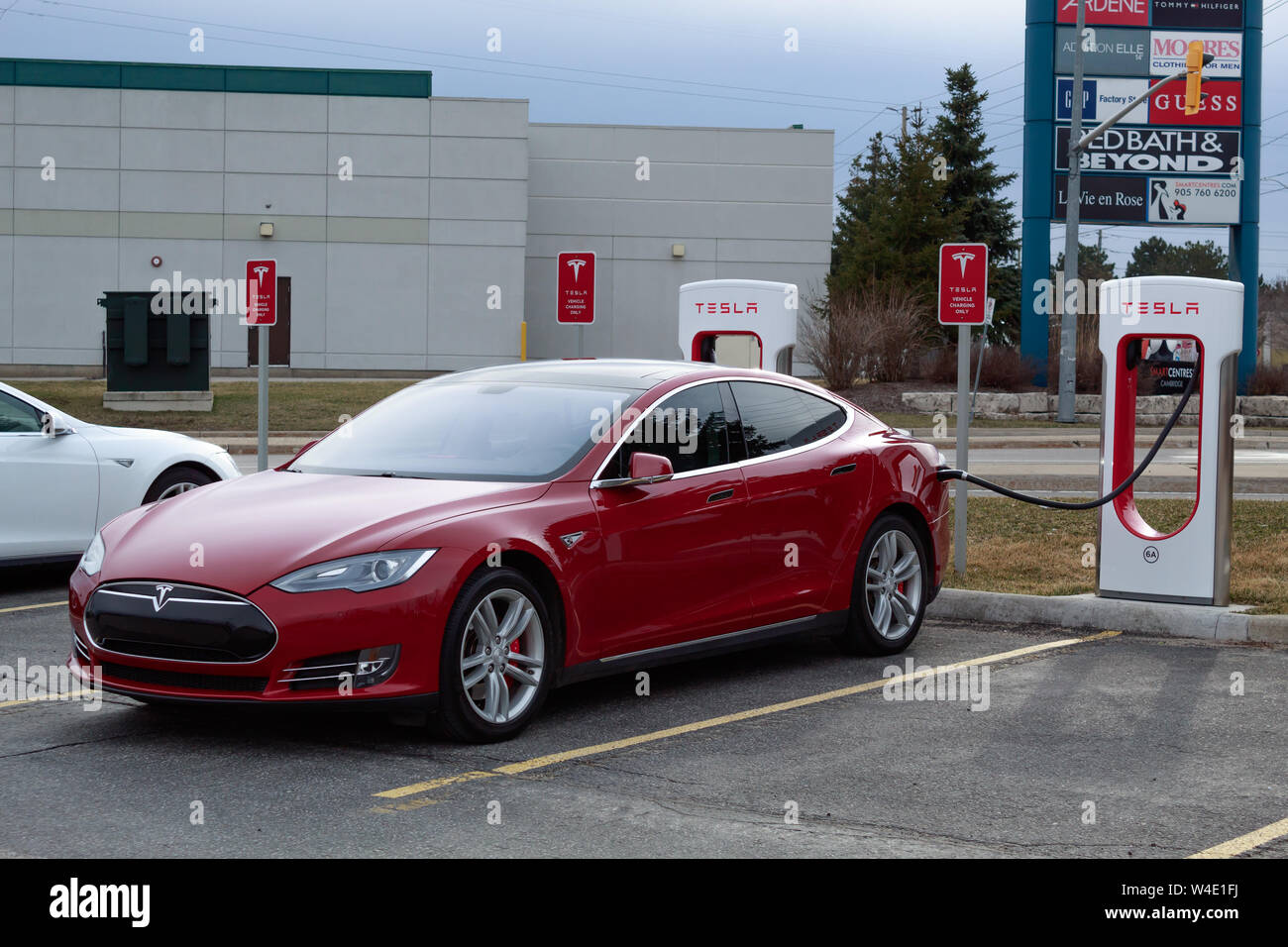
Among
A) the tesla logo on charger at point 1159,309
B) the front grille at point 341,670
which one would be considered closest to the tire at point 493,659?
the front grille at point 341,670

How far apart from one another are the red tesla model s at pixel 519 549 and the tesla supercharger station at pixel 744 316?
10.7ft

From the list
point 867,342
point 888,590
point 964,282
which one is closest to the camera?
point 888,590

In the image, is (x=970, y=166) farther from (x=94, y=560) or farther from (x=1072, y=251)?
(x=94, y=560)

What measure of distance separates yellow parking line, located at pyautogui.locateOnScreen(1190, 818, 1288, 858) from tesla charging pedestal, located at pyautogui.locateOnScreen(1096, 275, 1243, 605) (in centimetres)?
409

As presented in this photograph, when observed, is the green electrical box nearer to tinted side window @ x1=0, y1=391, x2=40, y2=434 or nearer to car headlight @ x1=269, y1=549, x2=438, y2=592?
tinted side window @ x1=0, y1=391, x2=40, y2=434

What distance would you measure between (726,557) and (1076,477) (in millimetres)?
12360

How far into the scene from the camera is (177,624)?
566 cm

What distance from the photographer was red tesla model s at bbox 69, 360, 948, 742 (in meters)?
5.64

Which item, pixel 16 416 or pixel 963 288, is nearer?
pixel 16 416

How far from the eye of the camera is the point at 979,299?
396 inches

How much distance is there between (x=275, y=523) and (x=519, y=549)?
37.3 inches

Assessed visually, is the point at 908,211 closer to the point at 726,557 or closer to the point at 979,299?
the point at 979,299

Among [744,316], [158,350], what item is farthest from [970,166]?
[744,316]

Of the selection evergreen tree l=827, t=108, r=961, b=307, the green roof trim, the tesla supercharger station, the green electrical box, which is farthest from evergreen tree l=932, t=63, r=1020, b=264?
the tesla supercharger station
